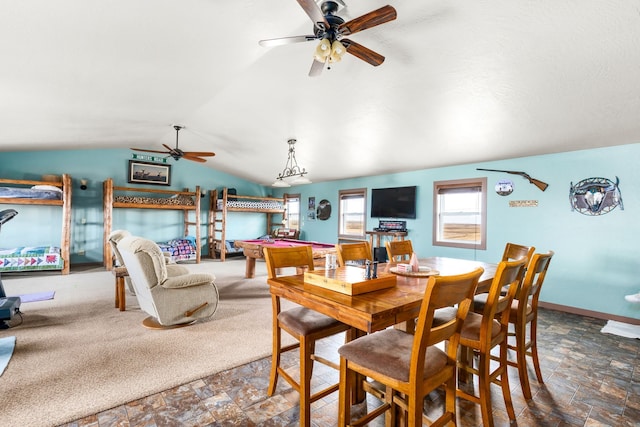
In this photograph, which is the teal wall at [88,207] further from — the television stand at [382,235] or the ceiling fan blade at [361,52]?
the ceiling fan blade at [361,52]

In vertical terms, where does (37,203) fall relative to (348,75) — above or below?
below

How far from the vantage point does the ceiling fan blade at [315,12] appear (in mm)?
1787

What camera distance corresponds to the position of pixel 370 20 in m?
1.92

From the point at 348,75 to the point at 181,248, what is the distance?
627 centimetres

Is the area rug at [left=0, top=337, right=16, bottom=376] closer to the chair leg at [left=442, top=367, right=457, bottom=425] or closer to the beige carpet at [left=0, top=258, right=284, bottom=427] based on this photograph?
the beige carpet at [left=0, top=258, right=284, bottom=427]

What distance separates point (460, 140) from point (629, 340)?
3.04m

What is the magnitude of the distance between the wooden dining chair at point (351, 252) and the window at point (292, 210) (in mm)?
6546

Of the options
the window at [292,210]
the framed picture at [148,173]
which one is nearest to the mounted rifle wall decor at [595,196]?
the window at [292,210]

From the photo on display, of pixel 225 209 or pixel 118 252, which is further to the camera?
pixel 225 209

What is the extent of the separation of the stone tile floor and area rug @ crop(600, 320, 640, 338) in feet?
Result: 2.48

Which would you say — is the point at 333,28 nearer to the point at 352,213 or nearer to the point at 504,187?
the point at 504,187

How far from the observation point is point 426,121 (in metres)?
4.09

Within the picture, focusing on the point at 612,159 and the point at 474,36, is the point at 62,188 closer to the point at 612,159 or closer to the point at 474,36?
the point at 474,36

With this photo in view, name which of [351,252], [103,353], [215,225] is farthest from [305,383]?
[215,225]
